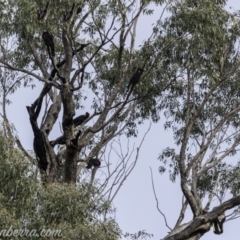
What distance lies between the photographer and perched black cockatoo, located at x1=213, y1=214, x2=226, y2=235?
37.8ft

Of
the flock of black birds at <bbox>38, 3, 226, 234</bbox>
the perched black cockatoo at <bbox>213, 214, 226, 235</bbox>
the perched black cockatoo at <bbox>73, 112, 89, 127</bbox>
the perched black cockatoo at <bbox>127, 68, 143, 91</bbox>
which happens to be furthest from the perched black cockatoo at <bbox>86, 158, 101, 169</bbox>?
the perched black cockatoo at <bbox>213, 214, 226, 235</bbox>

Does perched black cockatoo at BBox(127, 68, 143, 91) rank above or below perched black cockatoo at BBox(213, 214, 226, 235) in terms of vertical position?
above

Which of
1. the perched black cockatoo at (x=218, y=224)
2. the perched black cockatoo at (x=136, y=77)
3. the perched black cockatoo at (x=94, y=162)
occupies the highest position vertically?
the perched black cockatoo at (x=136, y=77)

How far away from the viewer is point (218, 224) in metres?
11.6

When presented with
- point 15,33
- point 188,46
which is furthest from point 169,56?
point 15,33

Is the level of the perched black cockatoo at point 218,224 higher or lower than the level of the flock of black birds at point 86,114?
lower

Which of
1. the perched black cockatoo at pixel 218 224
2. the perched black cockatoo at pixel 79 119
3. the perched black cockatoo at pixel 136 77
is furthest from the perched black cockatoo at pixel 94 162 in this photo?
the perched black cockatoo at pixel 218 224

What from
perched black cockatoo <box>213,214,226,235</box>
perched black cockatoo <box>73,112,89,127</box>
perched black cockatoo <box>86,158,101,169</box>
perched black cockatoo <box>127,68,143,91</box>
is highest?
perched black cockatoo <box>127,68,143,91</box>

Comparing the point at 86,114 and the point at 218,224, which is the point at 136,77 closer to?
the point at 86,114

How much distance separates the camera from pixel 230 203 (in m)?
11.3

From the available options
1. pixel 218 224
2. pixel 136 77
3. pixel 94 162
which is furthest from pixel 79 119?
pixel 218 224

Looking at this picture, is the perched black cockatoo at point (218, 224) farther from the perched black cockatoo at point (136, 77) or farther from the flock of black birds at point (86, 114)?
the perched black cockatoo at point (136, 77)

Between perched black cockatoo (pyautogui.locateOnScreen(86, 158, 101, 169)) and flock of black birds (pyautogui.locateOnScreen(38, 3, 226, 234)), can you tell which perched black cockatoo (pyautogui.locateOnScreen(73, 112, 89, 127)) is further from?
perched black cockatoo (pyautogui.locateOnScreen(86, 158, 101, 169))

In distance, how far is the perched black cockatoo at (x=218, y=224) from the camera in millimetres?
11508
